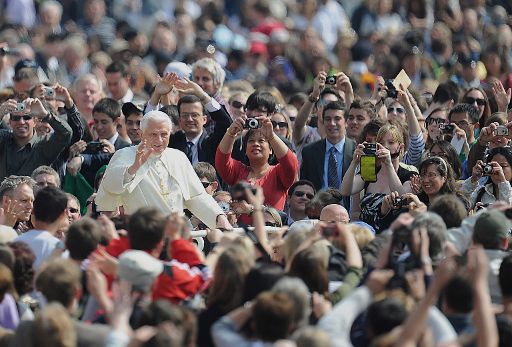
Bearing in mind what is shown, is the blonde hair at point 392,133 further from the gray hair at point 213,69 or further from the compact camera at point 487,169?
the gray hair at point 213,69

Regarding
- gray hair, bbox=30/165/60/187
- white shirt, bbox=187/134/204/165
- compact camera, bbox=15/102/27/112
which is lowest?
white shirt, bbox=187/134/204/165

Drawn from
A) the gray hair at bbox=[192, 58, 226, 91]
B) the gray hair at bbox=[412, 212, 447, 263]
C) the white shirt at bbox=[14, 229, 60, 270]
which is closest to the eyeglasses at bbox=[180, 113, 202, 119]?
the gray hair at bbox=[192, 58, 226, 91]

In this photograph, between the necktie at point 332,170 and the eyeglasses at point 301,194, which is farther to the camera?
the necktie at point 332,170

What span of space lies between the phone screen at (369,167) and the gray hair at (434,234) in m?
2.84

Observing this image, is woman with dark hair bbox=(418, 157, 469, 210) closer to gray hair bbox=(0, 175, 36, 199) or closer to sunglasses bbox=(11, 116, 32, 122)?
gray hair bbox=(0, 175, 36, 199)

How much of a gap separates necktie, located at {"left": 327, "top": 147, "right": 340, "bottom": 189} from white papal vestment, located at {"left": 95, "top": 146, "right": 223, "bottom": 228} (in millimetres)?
2102

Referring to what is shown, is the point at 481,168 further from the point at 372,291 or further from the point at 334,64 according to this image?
the point at 334,64

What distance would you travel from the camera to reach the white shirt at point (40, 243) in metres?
9.96

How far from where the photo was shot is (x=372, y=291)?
28.3 feet

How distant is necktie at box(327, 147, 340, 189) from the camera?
13477 millimetres

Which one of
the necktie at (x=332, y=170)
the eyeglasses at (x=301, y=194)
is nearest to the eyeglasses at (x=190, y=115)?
the necktie at (x=332, y=170)

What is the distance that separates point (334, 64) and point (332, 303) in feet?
39.9

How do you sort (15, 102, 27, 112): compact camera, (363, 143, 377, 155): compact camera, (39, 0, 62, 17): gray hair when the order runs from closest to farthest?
(363, 143, 377, 155): compact camera < (15, 102, 27, 112): compact camera < (39, 0, 62, 17): gray hair

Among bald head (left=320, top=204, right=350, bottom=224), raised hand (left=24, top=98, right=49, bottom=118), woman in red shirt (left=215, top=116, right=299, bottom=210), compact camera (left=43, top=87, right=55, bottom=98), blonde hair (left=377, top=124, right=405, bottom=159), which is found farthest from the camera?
compact camera (left=43, top=87, right=55, bottom=98)
